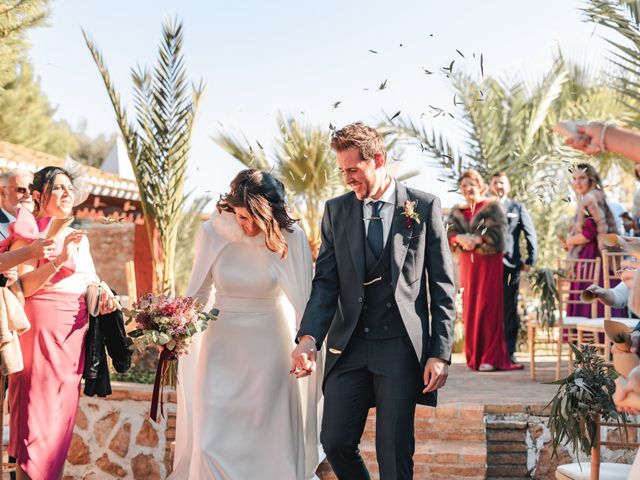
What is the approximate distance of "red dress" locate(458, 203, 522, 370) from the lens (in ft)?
29.9

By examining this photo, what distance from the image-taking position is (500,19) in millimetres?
7125

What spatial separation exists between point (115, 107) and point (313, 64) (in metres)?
3.82

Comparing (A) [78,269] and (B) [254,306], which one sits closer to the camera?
(B) [254,306]

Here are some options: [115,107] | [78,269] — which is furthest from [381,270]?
[115,107]

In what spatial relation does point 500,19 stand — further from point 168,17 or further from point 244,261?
point 168,17

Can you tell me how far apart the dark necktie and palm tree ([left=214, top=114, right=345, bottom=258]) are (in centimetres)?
823

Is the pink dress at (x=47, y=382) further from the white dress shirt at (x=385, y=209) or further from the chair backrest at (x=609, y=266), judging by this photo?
the chair backrest at (x=609, y=266)

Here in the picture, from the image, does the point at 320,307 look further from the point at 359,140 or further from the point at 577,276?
the point at 577,276

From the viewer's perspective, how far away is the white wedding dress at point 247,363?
5160 mm

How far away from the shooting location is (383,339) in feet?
13.8

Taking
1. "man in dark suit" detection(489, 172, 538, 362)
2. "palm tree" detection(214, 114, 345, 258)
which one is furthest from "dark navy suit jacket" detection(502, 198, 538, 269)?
"palm tree" detection(214, 114, 345, 258)

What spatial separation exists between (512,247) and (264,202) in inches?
194

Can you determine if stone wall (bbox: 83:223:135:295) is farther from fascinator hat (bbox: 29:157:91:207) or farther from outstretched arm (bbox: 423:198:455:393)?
outstretched arm (bbox: 423:198:455:393)

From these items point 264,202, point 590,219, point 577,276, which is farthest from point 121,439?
point 590,219
